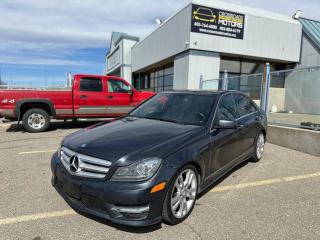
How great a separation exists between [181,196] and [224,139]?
1210mm

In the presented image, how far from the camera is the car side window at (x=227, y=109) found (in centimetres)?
392

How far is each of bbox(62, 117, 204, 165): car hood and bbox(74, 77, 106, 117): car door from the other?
565 centimetres

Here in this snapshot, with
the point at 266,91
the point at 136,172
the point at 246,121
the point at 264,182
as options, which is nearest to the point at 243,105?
the point at 246,121

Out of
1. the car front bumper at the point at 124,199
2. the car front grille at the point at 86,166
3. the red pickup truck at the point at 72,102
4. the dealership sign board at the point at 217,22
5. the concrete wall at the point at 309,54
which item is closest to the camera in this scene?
the car front bumper at the point at 124,199

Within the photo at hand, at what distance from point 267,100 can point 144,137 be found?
6.35m

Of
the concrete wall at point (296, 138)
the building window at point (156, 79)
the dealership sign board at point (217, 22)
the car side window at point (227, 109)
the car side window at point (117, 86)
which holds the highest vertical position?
the dealership sign board at point (217, 22)

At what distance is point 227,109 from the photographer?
4.25 meters

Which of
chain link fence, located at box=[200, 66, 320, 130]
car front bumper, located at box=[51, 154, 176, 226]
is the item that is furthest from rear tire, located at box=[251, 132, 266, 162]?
car front bumper, located at box=[51, 154, 176, 226]

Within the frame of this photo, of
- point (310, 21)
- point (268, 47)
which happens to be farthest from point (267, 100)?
point (310, 21)

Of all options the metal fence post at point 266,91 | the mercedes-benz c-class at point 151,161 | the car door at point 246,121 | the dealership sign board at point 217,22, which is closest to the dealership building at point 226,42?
the dealership sign board at point 217,22

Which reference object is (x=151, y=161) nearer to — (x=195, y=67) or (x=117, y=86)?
(x=117, y=86)

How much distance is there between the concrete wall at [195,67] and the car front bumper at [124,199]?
1243 cm

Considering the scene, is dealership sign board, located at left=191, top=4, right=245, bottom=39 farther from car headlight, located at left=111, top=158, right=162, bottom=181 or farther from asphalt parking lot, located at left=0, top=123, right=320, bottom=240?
car headlight, located at left=111, top=158, right=162, bottom=181

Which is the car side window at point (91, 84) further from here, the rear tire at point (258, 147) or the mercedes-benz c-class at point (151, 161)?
the rear tire at point (258, 147)
